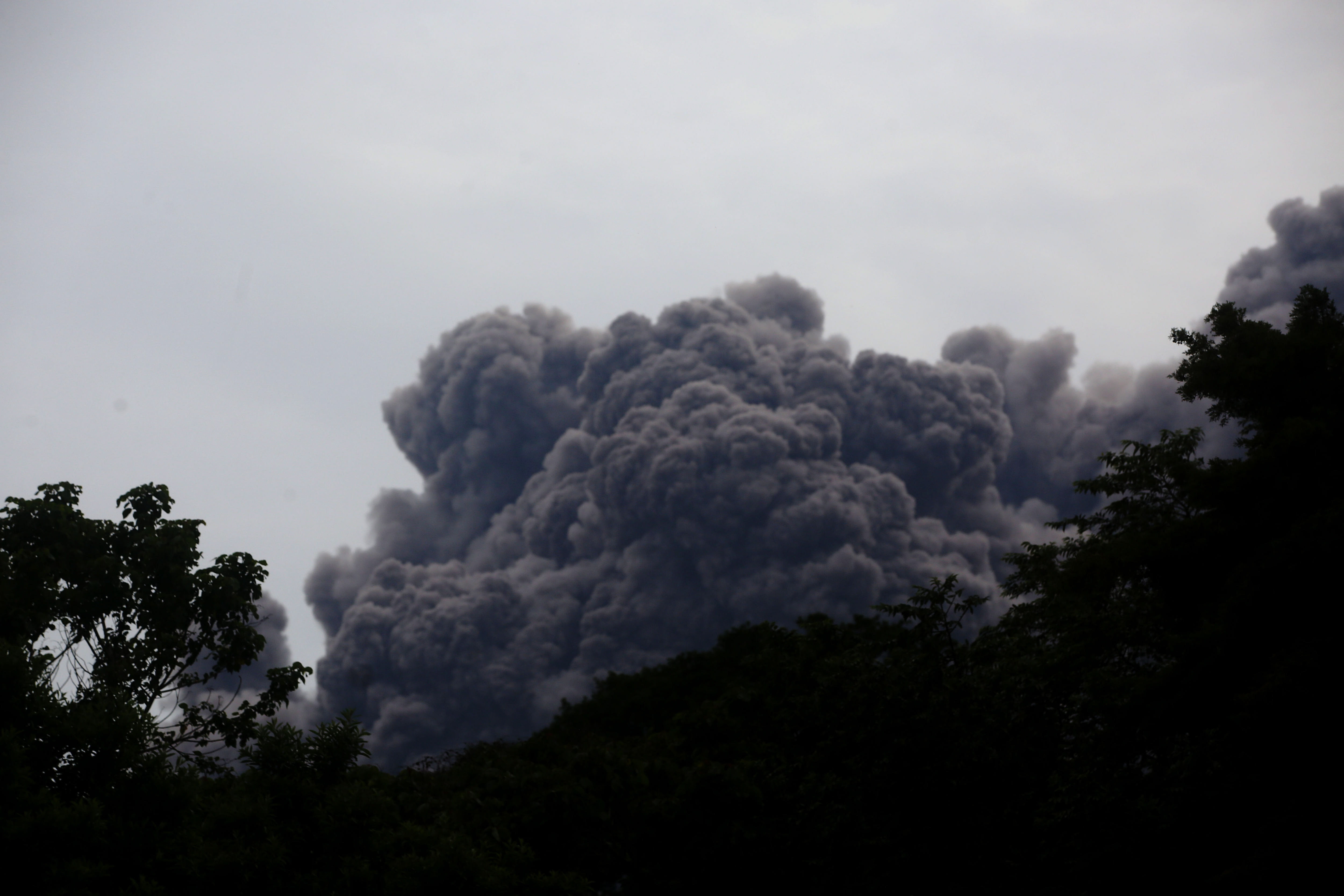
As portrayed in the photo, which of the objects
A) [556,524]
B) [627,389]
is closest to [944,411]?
[627,389]

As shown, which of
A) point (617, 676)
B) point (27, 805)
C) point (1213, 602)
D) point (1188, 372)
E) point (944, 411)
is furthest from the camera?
point (944, 411)

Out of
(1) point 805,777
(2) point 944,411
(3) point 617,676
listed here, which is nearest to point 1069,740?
(1) point 805,777

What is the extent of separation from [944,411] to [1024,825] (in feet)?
179

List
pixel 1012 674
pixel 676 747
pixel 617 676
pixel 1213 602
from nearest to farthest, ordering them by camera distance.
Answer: pixel 1213 602, pixel 1012 674, pixel 676 747, pixel 617 676

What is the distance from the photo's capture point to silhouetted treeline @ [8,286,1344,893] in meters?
8.96

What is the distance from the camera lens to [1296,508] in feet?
30.2

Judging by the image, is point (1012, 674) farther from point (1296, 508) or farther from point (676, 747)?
point (676, 747)

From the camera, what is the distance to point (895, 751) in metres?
12.5

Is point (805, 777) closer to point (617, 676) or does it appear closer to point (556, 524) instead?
point (617, 676)

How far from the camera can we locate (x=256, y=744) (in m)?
10.5

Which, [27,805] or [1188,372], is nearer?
[27,805]

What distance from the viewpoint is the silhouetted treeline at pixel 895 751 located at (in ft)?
29.4

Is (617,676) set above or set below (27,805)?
above

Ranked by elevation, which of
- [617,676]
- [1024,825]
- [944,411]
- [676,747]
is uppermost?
[944,411]
